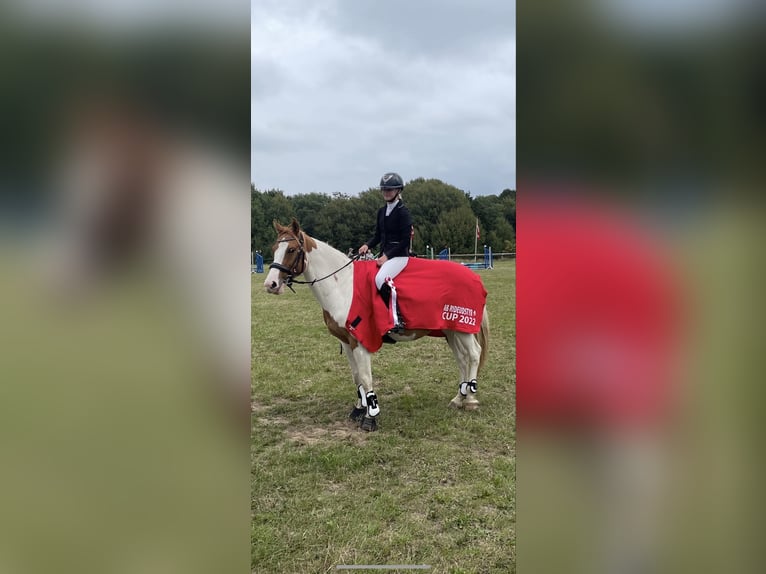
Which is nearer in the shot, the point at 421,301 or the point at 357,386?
the point at 421,301

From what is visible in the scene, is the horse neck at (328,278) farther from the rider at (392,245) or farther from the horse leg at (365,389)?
the horse leg at (365,389)

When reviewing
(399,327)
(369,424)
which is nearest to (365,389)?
(369,424)

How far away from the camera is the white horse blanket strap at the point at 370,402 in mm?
4676

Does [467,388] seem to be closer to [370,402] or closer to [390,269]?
[370,402]

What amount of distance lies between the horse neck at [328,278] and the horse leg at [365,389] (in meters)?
0.53

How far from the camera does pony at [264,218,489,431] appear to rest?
436cm

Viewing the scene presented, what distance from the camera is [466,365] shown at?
530 cm

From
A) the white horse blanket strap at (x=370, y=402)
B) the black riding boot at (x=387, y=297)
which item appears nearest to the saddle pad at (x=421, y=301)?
the black riding boot at (x=387, y=297)
